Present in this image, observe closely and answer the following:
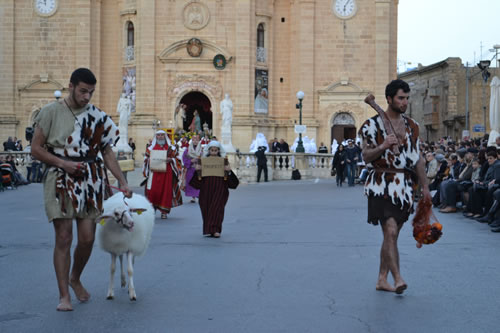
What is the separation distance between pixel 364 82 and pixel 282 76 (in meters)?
4.67

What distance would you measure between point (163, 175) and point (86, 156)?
30.9ft

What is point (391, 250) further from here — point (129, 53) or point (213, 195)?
point (129, 53)

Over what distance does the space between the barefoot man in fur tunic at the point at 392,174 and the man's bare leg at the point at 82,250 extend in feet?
8.88

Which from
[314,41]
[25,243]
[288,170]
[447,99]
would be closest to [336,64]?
[314,41]

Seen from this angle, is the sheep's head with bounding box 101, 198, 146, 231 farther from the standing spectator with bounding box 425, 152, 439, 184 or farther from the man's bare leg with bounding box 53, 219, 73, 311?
the standing spectator with bounding box 425, 152, 439, 184

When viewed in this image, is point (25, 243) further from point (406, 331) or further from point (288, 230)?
point (406, 331)

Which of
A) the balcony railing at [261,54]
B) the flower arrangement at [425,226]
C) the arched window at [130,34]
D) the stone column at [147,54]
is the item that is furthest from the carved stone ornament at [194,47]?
the flower arrangement at [425,226]

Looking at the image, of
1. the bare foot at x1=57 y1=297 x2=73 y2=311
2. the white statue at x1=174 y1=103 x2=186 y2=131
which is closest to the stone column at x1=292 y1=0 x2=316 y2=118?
the white statue at x1=174 y1=103 x2=186 y2=131

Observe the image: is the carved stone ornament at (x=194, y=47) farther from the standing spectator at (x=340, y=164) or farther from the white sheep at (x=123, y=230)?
the white sheep at (x=123, y=230)

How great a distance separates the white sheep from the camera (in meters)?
7.49

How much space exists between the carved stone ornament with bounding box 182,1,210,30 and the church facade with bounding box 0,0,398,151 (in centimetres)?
6

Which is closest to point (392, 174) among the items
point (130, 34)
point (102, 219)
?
point (102, 219)

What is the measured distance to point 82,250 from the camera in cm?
723

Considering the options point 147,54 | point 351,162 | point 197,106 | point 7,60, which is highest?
point 147,54
